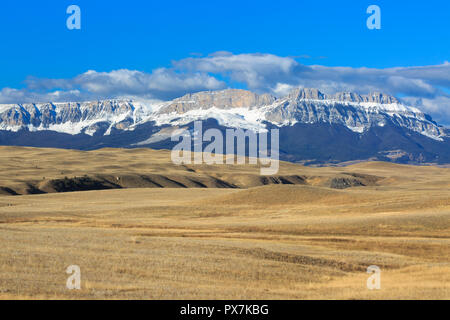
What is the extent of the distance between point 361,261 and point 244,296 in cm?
1385

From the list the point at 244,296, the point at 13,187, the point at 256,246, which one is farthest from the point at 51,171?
the point at 244,296

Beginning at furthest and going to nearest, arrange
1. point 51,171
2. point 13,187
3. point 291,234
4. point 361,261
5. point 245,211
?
point 51,171 < point 13,187 < point 245,211 < point 291,234 < point 361,261

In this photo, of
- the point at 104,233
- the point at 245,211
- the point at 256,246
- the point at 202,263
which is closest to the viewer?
the point at 202,263

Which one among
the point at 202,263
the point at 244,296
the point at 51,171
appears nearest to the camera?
the point at 244,296

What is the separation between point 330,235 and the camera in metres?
49.1
